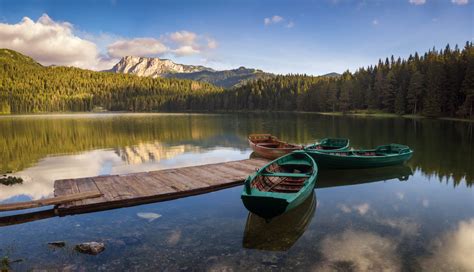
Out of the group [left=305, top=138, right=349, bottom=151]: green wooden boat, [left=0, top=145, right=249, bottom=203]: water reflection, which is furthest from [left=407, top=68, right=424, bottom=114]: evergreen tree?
[left=0, top=145, right=249, bottom=203]: water reflection

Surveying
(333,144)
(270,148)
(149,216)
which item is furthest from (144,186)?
(333,144)

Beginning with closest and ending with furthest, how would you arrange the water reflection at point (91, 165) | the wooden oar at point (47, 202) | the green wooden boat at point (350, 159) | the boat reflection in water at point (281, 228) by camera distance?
1. the boat reflection in water at point (281, 228)
2. the wooden oar at point (47, 202)
3. the water reflection at point (91, 165)
4. the green wooden boat at point (350, 159)

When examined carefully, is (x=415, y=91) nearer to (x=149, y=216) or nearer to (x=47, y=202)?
(x=149, y=216)

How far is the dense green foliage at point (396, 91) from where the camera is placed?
248 ft

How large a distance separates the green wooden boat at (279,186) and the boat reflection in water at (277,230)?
732 millimetres

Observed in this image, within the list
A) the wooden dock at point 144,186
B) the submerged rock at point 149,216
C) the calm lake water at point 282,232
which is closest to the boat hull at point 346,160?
the calm lake water at point 282,232

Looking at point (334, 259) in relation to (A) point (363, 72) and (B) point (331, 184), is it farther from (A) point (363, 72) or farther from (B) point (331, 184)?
(A) point (363, 72)

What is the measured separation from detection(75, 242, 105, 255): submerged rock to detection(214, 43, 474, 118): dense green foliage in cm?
7790

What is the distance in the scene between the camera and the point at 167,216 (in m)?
13.6

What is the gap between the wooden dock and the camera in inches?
566

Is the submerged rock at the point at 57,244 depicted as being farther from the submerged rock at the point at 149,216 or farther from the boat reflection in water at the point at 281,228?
the boat reflection in water at the point at 281,228

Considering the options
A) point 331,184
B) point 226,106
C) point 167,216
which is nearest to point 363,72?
point 226,106

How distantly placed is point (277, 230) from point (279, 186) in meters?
3.35

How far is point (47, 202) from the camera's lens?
13297 mm
